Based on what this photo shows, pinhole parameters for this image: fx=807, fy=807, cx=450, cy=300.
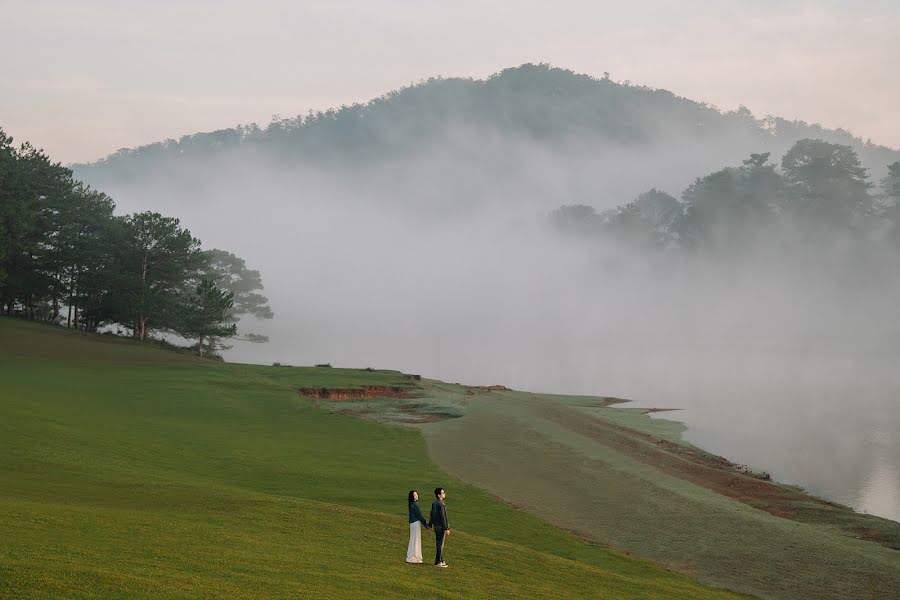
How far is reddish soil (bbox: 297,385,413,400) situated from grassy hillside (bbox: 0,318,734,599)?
35.6ft

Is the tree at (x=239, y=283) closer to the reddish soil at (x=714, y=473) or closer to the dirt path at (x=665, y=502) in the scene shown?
the reddish soil at (x=714, y=473)

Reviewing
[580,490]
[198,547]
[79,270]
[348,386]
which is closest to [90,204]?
[79,270]

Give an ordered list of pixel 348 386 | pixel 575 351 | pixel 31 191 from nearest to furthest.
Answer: pixel 348 386 < pixel 31 191 < pixel 575 351

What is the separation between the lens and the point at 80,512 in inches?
1019

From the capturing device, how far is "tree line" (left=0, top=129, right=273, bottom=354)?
95.6 m

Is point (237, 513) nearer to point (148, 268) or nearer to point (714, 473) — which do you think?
point (714, 473)

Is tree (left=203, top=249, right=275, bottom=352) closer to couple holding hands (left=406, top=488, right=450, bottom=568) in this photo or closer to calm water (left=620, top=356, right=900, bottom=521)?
calm water (left=620, top=356, right=900, bottom=521)

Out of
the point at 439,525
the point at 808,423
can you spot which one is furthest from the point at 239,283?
the point at 439,525

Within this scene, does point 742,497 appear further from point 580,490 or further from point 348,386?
point 348,386

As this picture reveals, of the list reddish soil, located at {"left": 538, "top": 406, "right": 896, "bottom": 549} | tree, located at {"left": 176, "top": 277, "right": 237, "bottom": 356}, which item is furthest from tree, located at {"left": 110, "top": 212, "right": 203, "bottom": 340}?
reddish soil, located at {"left": 538, "top": 406, "right": 896, "bottom": 549}

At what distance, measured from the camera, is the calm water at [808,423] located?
50.9 m

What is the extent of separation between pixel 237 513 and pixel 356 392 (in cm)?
4397

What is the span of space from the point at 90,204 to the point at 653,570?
4037 inches

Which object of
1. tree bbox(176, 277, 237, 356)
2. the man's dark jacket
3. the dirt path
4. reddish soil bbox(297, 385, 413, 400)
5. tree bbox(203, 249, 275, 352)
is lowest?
the dirt path
